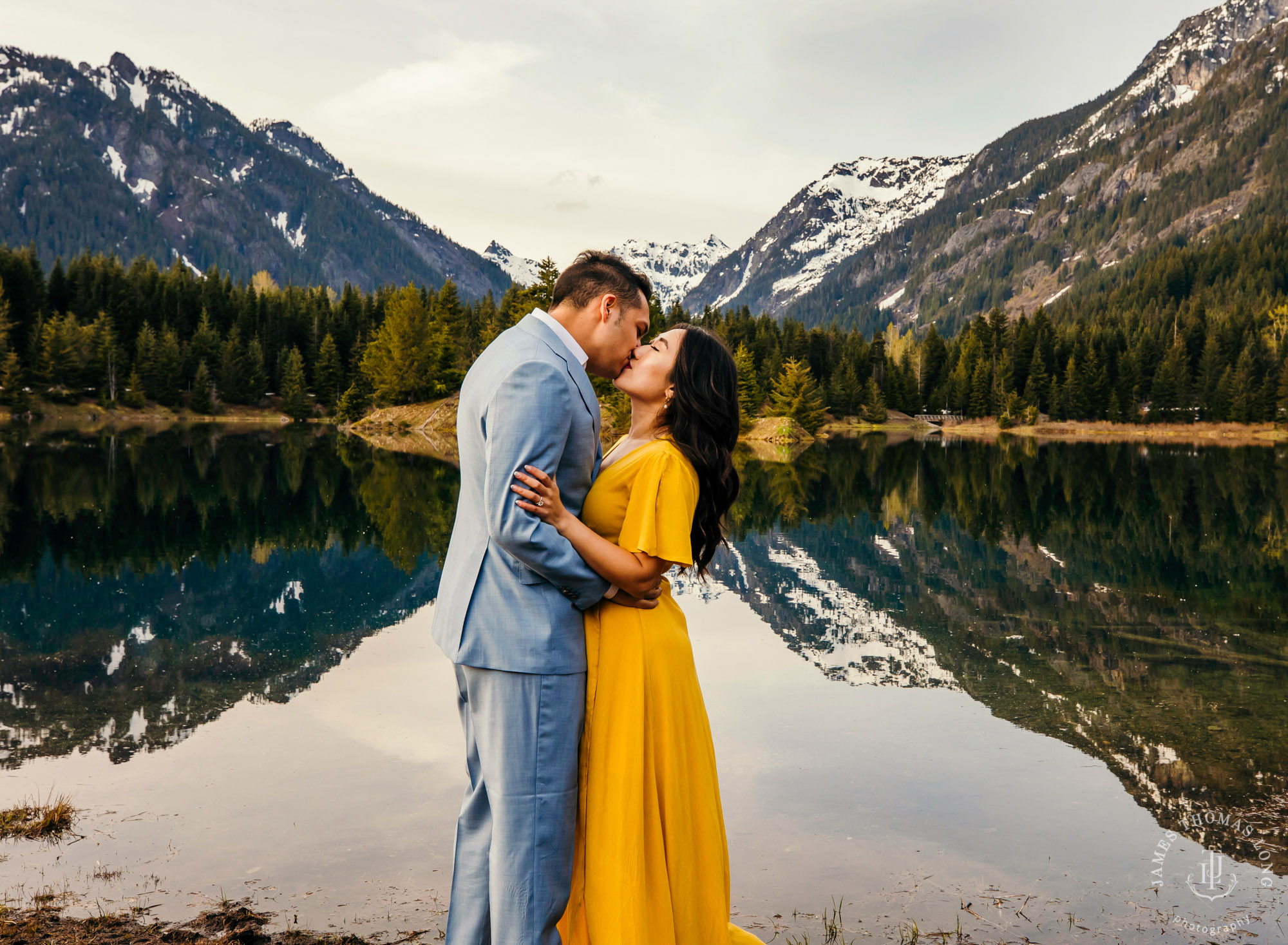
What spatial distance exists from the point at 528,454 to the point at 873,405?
101442mm

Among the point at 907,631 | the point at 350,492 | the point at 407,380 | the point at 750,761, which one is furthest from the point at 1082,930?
the point at 407,380

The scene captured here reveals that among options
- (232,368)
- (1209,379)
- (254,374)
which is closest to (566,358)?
(232,368)

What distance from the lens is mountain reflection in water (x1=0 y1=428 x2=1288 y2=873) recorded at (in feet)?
28.0

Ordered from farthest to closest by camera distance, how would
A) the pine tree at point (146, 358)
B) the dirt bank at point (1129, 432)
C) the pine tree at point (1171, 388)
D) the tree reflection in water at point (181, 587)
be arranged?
the pine tree at point (1171, 388)
the dirt bank at point (1129, 432)
the pine tree at point (146, 358)
the tree reflection in water at point (181, 587)

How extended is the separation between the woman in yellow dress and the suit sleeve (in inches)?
4.3

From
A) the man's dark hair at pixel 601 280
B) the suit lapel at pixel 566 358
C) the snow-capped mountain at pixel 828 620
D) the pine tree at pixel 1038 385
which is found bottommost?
the snow-capped mountain at pixel 828 620

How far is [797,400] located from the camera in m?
79.0

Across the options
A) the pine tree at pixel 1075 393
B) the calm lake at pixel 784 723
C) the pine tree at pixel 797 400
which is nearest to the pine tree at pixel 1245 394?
the pine tree at pixel 1075 393

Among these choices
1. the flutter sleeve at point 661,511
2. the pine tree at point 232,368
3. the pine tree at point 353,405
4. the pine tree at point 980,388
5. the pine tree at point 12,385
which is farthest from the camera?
the pine tree at point 980,388

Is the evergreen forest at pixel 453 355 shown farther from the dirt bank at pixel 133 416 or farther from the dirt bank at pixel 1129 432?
the dirt bank at pixel 1129 432

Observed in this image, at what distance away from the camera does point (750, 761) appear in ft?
25.6

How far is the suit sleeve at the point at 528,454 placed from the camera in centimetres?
303

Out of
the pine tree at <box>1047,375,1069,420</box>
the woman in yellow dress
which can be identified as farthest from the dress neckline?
the pine tree at <box>1047,375,1069,420</box>

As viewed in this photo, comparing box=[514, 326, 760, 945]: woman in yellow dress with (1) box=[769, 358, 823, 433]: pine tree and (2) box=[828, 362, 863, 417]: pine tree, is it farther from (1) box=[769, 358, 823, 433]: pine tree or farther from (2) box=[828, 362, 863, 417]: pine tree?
(2) box=[828, 362, 863, 417]: pine tree
